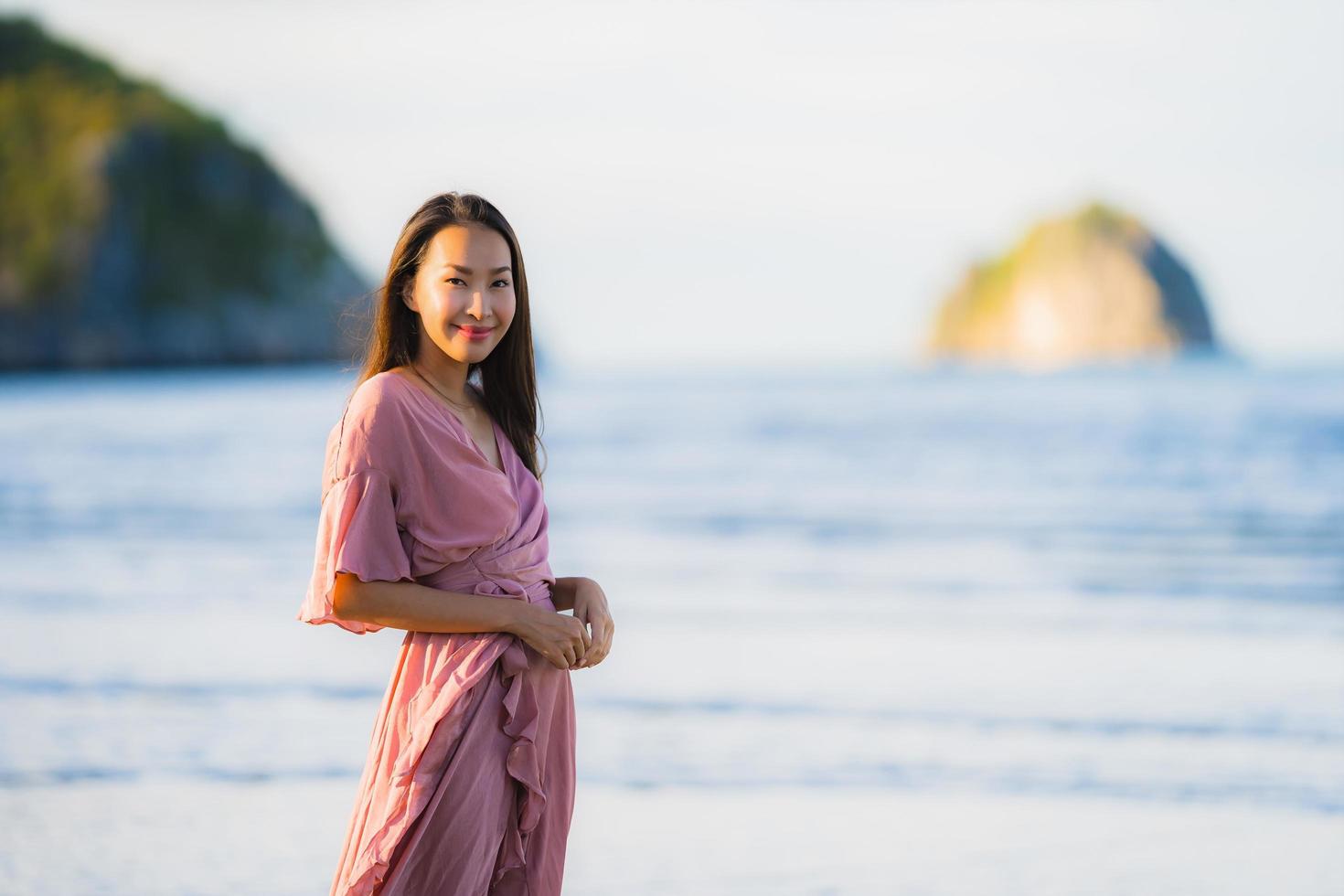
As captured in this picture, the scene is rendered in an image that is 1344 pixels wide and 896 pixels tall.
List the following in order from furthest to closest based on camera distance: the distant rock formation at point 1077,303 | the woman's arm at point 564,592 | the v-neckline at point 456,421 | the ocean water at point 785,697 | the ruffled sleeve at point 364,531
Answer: the distant rock formation at point 1077,303
the ocean water at point 785,697
the woman's arm at point 564,592
the v-neckline at point 456,421
the ruffled sleeve at point 364,531

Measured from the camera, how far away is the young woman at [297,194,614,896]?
258 cm

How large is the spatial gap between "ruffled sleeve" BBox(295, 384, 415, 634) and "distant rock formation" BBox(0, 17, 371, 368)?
82.7 m

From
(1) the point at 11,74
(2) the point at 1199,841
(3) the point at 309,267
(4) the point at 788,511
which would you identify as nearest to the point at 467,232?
(2) the point at 1199,841

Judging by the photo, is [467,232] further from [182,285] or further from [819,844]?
[182,285]

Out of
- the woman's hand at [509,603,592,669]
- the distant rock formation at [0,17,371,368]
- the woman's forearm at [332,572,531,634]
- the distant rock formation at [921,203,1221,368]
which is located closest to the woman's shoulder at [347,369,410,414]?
the woman's forearm at [332,572,531,634]

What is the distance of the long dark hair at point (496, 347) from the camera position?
2723 mm

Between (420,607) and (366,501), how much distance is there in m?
0.19

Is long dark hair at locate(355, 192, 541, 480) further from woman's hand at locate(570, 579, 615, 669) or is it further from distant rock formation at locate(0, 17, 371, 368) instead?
distant rock formation at locate(0, 17, 371, 368)

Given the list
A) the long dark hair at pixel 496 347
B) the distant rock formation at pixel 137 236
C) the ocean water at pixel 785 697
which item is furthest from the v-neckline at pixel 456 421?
the distant rock formation at pixel 137 236

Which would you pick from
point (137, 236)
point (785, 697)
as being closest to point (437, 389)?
point (785, 697)

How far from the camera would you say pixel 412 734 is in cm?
263

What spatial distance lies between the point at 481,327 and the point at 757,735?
421 cm

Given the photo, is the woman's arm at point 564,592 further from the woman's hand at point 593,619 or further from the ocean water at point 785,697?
the ocean water at point 785,697

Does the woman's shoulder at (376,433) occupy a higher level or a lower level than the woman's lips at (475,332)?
lower
